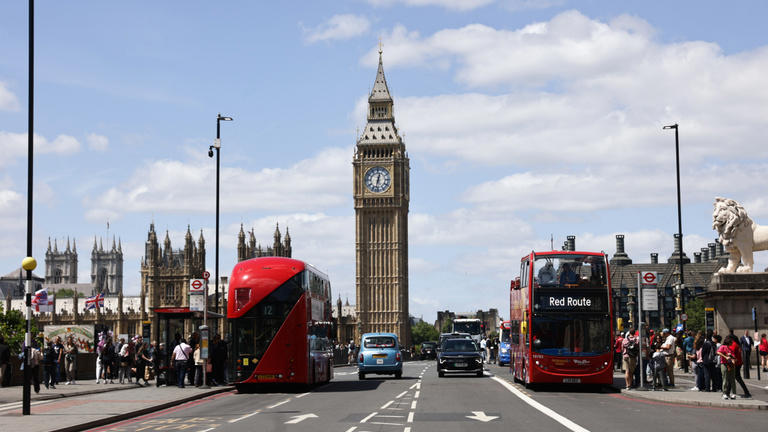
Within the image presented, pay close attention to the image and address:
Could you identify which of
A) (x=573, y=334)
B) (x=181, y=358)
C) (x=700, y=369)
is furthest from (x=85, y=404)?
(x=700, y=369)

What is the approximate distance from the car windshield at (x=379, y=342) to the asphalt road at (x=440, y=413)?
956 cm

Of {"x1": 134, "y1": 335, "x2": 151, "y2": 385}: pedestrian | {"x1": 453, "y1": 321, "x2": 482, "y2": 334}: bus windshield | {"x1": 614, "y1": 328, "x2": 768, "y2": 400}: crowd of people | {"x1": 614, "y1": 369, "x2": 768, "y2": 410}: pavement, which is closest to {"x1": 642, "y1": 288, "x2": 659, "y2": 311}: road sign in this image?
{"x1": 614, "y1": 328, "x2": 768, "y2": 400}: crowd of people

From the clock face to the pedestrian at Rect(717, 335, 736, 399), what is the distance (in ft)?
375

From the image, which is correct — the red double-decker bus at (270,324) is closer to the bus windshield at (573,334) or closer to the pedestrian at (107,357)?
the bus windshield at (573,334)

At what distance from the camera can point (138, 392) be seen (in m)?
30.1

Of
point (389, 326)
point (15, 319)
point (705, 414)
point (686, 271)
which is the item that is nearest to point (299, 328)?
point (705, 414)

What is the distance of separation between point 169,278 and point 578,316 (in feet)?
389

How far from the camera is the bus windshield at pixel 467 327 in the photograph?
8194 cm

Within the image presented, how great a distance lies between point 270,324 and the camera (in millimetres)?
29125

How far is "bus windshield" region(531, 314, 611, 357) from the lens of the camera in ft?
92.0

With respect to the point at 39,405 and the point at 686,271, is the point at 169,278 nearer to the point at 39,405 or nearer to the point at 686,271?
the point at 686,271

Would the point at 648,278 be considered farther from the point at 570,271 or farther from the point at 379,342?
the point at 379,342

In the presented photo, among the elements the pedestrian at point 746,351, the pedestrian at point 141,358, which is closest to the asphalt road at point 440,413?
the pedestrian at point 746,351

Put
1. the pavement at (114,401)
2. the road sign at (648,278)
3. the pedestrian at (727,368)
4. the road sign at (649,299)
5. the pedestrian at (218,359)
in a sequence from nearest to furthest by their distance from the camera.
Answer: the pavement at (114,401)
the pedestrian at (727,368)
the road sign at (649,299)
the road sign at (648,278)
the pedestrian at (218,359)
